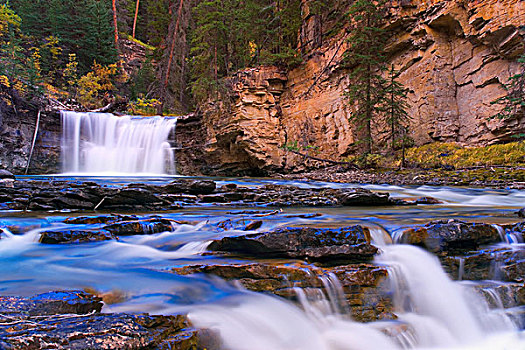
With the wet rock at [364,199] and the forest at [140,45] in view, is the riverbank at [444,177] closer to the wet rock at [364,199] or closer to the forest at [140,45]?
the wet rock at [364,199]

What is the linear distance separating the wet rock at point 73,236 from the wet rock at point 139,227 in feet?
0.62

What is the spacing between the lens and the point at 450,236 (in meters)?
3.69

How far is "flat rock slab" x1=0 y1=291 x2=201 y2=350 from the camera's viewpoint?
178 centimetres

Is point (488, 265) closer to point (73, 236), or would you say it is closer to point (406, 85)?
point (73, 236)

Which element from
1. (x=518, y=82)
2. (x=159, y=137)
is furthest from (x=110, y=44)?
(x=518, y=82)

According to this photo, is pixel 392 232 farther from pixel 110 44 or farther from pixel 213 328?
pixel 110 44

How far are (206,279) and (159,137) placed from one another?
58.0 feet

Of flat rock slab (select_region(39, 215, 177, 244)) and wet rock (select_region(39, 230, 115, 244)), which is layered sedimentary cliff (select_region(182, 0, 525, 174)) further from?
wet rock (select_region(39, 230, 115, 244))

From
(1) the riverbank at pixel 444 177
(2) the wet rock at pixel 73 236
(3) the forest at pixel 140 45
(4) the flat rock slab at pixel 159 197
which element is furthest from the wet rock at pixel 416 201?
(3) the forest at pixel 140 45

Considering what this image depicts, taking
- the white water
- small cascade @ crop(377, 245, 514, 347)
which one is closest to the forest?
small cascade @ crop(377, 245, 514, 347)

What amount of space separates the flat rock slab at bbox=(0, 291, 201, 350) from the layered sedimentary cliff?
13280mm

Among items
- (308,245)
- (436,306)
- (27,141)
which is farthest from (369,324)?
(27,141)

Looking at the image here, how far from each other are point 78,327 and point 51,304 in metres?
0.58

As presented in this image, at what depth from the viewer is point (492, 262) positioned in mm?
3482
